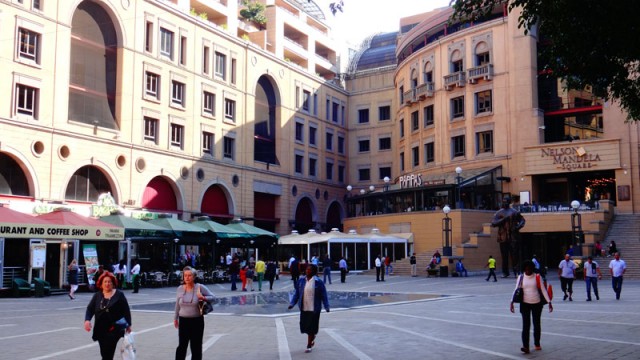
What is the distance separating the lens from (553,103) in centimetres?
4922

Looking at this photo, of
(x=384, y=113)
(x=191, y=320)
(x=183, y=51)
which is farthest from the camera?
(x=384, y=113)

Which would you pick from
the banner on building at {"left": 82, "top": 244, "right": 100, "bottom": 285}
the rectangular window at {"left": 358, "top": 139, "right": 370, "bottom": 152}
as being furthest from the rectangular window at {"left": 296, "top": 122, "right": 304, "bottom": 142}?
the banner on building at {"left": 82, "top": 244, "right": 100, "bottom": 285}

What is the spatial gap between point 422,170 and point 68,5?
1221 inches

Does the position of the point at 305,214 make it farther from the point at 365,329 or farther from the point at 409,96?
the point at 365,329

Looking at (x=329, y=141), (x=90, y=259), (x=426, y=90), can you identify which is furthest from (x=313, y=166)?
(x=90, y=259)

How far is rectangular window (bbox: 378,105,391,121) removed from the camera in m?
66.7

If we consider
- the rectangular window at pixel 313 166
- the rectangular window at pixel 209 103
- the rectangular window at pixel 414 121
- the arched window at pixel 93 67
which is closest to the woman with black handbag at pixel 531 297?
the arched window at pixel 93 67

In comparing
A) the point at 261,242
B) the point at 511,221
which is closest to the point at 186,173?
the point at 261,242

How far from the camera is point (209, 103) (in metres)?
49.8

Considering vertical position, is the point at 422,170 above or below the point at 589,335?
above

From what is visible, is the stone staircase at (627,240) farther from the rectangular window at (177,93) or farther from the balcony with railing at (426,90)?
the rectangular window at (177,93)

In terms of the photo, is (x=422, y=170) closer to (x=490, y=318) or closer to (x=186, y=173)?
(x=186, y=173)

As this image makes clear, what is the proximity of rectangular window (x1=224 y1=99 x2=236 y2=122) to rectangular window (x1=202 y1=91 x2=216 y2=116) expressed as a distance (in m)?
1.53

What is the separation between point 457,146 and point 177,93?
22750 mm
